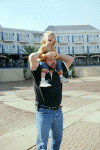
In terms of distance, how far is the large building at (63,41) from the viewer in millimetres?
39375

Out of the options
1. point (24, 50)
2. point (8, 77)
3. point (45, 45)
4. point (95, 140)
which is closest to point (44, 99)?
point (45, 45)

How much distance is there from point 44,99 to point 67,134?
106 inches

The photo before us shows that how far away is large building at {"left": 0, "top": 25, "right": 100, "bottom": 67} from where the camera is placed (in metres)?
39.4

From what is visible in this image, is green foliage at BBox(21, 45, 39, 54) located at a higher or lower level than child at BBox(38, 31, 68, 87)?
higher

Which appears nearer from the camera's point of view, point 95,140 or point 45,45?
point 45,45

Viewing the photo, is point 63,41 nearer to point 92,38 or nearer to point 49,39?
point 92,38

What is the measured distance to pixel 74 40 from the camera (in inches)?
1752

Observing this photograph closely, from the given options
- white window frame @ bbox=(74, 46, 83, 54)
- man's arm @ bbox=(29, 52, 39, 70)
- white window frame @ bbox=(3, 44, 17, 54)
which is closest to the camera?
man's arm @ bbox=(29, 52, 39, 70)

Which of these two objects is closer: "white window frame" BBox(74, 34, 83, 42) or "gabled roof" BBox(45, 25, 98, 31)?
"white window frame" BBox(74, 34, 83, 42)

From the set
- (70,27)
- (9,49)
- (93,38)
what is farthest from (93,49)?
(9,49)

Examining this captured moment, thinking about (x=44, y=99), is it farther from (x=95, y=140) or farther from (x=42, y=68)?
(x=95, y=140)

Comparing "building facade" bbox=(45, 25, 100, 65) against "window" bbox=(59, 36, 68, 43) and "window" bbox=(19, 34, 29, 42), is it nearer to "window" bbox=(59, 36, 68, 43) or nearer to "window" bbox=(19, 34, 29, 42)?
"window" bbox=(59, 36, 68, 43)

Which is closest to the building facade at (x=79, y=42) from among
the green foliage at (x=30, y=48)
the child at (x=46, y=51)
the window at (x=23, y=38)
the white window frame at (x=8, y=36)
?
the window at (x=23, y=38)

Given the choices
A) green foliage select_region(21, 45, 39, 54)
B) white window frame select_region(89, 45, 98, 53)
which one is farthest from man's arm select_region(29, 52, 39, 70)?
white window frame select_region(89, 45, 98, 53)
